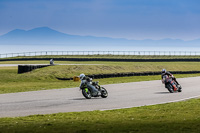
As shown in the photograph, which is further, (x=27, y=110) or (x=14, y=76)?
(x=14, y=76)

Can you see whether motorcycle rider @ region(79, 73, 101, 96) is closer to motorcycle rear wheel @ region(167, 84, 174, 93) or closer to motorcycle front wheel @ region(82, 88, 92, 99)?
motorcycle front wheel @ region(82, 88, 92, 99)

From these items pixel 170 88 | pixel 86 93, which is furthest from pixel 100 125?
pixel 170 88

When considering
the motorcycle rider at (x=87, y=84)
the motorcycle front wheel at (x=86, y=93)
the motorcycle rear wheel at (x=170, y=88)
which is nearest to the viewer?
the motorcycle rider at (x=87, y=84)

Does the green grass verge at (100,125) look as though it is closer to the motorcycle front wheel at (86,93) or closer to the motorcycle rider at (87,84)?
the motorcycle rider at (87,84)

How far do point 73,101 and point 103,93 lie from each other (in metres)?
2.64

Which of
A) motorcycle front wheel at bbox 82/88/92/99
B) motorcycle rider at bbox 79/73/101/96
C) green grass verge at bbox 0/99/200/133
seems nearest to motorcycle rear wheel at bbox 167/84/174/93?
motorcycle rider at bbox 79/73/101/96

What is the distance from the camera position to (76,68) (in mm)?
60688

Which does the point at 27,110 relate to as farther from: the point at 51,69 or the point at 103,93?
the point at 51,69

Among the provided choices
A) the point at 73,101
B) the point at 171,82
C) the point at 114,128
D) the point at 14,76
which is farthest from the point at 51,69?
the point at 114,128

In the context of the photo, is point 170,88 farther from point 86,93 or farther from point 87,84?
point 87,84

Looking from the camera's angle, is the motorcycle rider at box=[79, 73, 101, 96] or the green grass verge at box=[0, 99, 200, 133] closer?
the green grass verge at box=[0, 99, 200, 133]

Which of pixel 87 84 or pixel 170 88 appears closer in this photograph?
pixel 87 84

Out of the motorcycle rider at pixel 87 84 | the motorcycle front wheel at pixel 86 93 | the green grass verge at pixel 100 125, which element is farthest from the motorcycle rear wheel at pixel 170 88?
the green grass verge at pixel 100 125

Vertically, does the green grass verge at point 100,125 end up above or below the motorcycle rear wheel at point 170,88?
above
